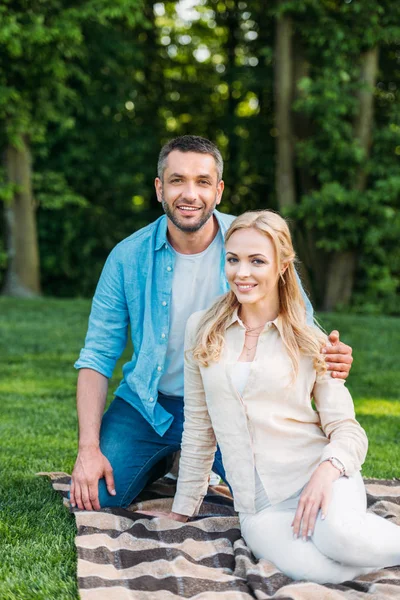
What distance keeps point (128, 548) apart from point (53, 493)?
0.74m

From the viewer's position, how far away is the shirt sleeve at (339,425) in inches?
105

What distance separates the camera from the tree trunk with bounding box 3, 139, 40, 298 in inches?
468

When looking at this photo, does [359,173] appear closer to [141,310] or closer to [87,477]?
[141,310]

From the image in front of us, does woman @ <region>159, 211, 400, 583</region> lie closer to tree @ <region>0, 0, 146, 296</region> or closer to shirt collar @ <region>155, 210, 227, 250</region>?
shirt collar @ <region>155, 210, 227, 250</region>

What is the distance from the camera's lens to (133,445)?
3.40m

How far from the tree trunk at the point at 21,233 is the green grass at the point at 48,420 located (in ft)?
6.61

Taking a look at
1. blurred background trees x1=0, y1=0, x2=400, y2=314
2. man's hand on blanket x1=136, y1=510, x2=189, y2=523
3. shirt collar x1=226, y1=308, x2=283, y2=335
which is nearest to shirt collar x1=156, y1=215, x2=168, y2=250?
shirt collar x1=226, y1=308, x2=283, y2=335

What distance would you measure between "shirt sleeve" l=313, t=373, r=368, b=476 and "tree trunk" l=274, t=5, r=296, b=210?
871 cm

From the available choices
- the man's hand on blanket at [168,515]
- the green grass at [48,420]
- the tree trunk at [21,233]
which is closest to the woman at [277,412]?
the man's hand on blanket at [168,515]

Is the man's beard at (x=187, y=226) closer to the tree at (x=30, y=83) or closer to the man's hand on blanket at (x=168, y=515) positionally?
the man's hand on blanket at (x=168, y=515)

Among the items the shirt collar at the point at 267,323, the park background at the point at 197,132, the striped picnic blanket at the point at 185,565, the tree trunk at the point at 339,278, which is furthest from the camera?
the tree trunk at the point at 339,278

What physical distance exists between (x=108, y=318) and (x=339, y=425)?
1147mm

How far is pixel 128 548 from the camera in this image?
2873mm

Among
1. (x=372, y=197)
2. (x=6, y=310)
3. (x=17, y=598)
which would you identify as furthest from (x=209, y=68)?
(x=17, y=598)
